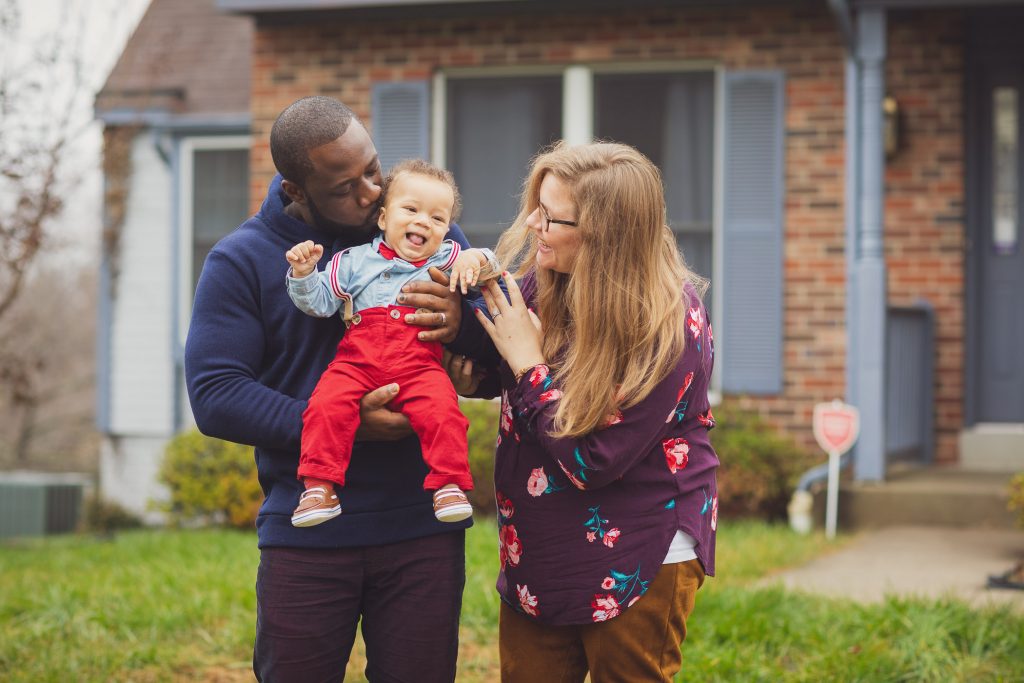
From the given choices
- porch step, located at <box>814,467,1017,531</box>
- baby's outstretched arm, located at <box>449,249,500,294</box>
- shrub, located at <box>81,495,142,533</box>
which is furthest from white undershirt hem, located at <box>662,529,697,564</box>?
shrub, located at <box>81,495,142,533</box>

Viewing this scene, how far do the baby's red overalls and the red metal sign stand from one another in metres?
4.77

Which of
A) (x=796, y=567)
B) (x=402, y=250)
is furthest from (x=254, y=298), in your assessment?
(x=796, y=567)

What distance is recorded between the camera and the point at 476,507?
303 inches

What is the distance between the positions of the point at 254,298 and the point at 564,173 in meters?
0.70

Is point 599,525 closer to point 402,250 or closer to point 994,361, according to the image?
point 402,250

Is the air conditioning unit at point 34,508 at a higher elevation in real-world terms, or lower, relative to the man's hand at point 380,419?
lower

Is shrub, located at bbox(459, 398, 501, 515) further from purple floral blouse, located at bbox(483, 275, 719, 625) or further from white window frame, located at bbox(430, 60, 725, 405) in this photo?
purple floral blouse, located at bbox(483, 275, 719, 625)

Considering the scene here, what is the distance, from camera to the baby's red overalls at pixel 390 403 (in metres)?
2.42

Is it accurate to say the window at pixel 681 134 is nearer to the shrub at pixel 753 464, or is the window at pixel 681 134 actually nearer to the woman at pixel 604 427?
the shrub at pixel 753 464

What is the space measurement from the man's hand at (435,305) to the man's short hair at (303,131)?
324mm

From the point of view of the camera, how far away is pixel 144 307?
36.6 ft

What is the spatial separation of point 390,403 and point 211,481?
6.01 metres

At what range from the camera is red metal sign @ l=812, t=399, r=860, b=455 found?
6895 millimetres

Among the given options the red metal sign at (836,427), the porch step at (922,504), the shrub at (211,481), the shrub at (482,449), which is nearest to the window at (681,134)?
the red metal sign at (836,427)
